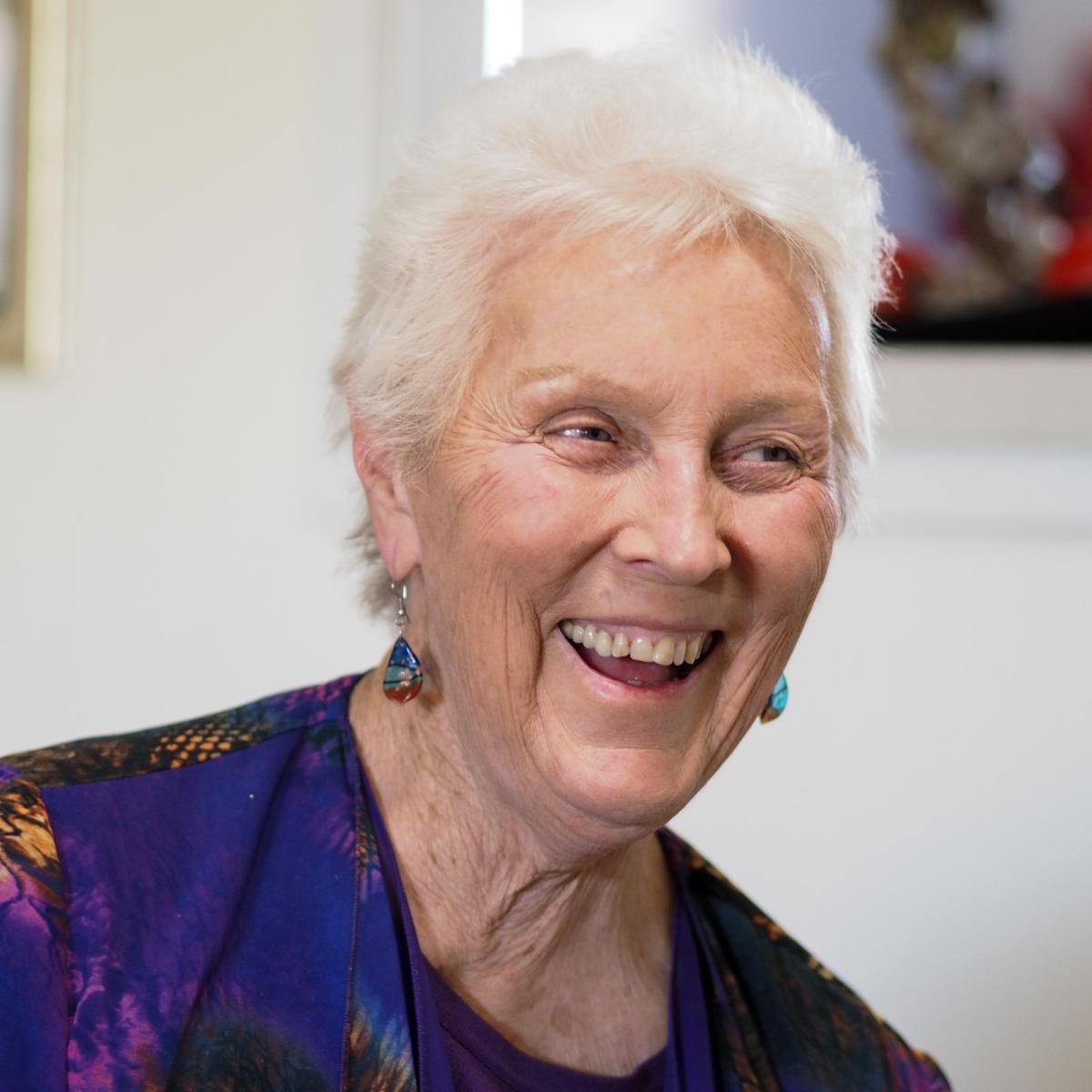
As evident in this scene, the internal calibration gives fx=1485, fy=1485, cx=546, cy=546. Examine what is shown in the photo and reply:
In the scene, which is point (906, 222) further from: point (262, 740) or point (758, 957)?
point (262, 740)

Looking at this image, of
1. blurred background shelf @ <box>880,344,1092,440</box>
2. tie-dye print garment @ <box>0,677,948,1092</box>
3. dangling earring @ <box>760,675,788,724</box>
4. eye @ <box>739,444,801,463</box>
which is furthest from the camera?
blurred background shelf @ <box>880,344,1092,440</box>

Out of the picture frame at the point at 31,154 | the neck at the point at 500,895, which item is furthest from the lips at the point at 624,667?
the picture frame at the point at 31,154

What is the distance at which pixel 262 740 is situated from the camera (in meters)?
1.25

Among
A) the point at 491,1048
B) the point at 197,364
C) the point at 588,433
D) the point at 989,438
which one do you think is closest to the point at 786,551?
the point at 588,433

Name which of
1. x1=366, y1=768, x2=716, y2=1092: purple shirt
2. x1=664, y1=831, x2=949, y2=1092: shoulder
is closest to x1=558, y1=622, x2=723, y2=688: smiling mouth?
x1=366, y1=768, x2=716, y2=1092: purple shirt

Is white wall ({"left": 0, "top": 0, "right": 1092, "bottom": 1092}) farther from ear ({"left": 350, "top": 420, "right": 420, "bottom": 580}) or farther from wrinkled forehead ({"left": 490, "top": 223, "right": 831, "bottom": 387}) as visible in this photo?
wrinkled forehead ({"left": 490, "top": 223, "right": 831, "bottom": 387})

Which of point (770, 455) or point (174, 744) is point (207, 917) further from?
point (770, 455)

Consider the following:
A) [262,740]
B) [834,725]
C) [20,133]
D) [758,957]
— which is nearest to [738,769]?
[834,725]

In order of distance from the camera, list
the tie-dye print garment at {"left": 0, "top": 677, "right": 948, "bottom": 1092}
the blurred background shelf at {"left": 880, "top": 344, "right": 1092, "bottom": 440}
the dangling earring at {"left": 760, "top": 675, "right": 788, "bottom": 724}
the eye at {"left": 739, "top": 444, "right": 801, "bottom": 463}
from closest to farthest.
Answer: the tie-dye print garment at {"left": 0, "top": 677, "right": 948, "bottom": 1092} < the eye at {"left": 739, "top": 444, "right": 801, "bottom": 463} < the dangling earring at {"left": 760, "top": 675, "right": 788, "bottom": 724} < the blurred background shelf at {"left": 880, "top": 344, "right": 1092, "bottom": 440}

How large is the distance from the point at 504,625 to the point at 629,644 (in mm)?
95

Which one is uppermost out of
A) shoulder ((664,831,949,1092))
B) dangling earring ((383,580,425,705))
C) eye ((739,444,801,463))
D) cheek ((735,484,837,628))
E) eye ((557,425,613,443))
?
eye ((557,425,613,443))

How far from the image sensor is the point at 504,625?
44.0 inches

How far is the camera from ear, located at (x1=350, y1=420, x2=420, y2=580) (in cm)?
121

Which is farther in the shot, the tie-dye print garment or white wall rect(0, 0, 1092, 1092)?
white wall rect(0, 0, 1092, 1092)
